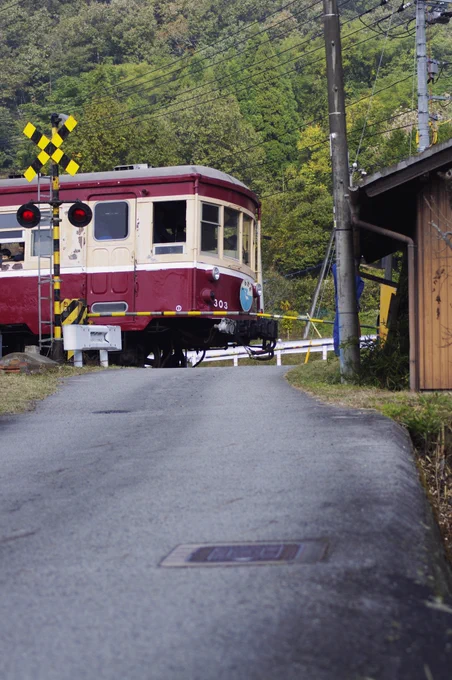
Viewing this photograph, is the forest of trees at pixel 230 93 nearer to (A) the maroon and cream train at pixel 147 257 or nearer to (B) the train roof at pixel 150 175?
(B) the train roof at pixel 150 175

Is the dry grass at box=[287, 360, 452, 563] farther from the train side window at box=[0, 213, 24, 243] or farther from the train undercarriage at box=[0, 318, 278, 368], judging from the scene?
the train side window at box=[0, 213, 24, 243]

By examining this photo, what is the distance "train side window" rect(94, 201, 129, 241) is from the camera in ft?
62.4

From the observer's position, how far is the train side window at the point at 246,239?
20375mm

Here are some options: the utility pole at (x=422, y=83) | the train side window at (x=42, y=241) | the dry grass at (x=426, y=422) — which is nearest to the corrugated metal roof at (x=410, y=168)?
the dry grass at (x=426, y=422)

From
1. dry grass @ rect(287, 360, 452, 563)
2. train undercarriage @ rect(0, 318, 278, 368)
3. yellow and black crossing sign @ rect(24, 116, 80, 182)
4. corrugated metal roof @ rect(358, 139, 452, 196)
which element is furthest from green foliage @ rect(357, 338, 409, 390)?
yellow and black crossing sign @ rect(24, 116, 80, 182)

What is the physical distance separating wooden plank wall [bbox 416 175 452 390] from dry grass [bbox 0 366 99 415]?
483 cm

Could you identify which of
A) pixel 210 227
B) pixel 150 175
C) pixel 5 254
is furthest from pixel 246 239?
pixel 5 254

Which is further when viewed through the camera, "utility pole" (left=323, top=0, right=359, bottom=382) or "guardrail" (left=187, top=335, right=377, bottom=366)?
"guardrail" (left=187, top=335, right=377, bottom=366)

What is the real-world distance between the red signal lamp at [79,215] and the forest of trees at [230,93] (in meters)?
12.1

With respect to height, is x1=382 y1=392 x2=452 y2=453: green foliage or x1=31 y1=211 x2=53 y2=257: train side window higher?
x1=31 y1=211 x2=53 y2=257: train side window

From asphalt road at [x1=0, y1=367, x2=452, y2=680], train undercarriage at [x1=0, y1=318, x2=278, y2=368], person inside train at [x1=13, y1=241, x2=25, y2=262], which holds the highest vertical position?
person inside train at [x1=13, y1=241, x2=25, y2=262]

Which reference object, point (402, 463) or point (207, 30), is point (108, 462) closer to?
point (402, 463)

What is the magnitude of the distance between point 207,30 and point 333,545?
390 feet

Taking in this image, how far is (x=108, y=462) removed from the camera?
26.0ft
